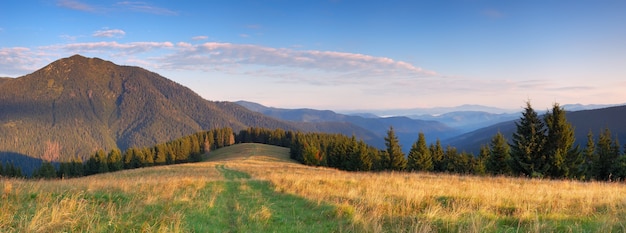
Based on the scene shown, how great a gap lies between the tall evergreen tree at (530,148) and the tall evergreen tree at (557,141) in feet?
1.84

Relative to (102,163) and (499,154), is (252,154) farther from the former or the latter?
(499,154)

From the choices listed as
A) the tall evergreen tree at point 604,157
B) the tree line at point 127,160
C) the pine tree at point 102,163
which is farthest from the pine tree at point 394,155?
the pine tree at point 102,163

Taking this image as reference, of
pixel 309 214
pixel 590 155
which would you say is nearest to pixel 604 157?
pixel 590 155

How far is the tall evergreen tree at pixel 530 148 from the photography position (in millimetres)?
33562

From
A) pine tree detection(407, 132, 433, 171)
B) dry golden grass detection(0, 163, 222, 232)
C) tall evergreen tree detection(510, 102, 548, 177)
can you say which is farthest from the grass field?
pine tree detection(407, 132, 433, 171)

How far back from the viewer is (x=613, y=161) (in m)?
53.6

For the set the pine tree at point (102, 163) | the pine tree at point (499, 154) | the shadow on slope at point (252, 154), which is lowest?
the pine tree at point (102, 163)

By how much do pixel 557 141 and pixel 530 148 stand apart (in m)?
2.47

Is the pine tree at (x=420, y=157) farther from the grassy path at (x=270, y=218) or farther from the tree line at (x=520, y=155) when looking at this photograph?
the grassy path at (x=270, y=218)


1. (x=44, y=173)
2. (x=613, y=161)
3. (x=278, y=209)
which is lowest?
(x=44, y=173)

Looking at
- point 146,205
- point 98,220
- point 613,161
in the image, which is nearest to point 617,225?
point 98,220

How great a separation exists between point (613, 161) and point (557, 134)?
3127 cm

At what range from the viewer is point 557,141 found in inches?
1310

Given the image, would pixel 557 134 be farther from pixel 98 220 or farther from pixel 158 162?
pixel 158 162
